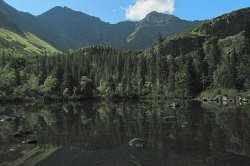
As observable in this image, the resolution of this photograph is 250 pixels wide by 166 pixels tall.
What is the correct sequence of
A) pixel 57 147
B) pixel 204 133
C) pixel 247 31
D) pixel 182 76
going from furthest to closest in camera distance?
pixel 182 76
pixel 247 31
pixel 204 133
pixel 57 147

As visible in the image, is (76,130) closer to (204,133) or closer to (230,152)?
(204,133)

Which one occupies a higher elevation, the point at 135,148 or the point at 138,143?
the point at 138,143

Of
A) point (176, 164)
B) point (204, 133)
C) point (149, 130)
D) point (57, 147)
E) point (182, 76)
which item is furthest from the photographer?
point (182, 76)

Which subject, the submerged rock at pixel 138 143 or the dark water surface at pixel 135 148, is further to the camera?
the submerged rock at pixel 138 143

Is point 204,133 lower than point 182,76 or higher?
lower

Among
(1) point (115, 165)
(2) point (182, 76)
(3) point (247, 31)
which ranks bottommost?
(1) point (115, 165)

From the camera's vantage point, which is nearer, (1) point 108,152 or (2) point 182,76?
(1) point 108,152

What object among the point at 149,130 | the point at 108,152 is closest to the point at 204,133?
the point at 149,130

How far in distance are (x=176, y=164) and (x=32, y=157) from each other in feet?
48.3

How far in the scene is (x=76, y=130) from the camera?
5691cm

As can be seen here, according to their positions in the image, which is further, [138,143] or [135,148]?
[138,143]

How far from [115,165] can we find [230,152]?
37.1 feet

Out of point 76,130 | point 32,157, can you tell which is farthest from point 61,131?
point 32,157

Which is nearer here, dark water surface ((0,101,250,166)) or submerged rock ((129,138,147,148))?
dark water surface ((0,101,250,166))
